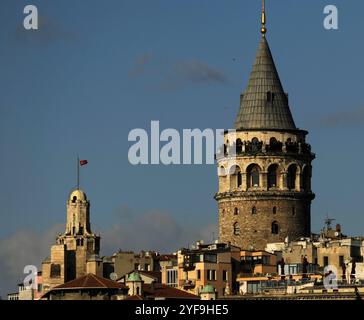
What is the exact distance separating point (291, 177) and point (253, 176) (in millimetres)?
3218

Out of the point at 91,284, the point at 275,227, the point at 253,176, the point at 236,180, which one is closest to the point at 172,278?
the point at 275,227

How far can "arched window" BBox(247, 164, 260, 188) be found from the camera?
193 meters

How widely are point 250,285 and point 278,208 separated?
9997mm

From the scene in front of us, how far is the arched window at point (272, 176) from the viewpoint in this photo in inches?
7594

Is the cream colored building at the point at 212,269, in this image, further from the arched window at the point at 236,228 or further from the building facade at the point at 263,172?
the building facade at the point at 263,172

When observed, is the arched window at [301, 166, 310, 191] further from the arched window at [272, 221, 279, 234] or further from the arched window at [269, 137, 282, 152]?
the arched window at [272, 221, 279, 234]

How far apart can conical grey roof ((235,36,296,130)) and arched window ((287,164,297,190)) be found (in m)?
3.47

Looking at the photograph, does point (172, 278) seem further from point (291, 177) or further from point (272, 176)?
point (291, 177)

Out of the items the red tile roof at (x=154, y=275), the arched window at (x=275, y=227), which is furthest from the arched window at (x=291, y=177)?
the red tile roof at (x=154, y=275)

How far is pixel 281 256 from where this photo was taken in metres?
189

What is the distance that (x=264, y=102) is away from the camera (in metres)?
195
